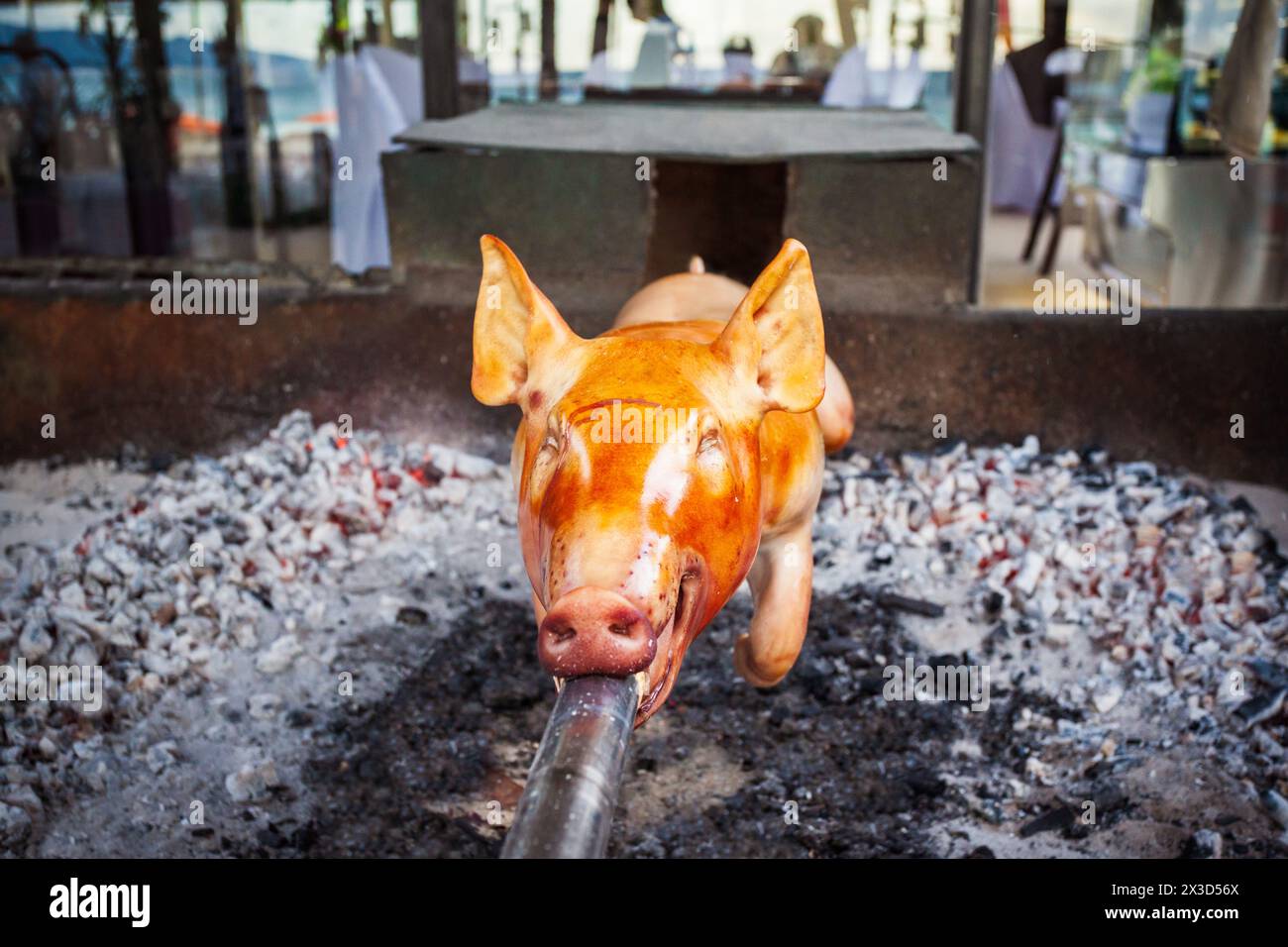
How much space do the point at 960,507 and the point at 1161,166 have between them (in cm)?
387

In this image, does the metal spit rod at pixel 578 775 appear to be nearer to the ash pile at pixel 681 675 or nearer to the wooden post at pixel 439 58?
the ash pile at pixel 681 675

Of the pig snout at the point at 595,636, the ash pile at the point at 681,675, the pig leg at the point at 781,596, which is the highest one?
the pig snout at the point at 595,636

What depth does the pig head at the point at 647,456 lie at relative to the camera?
80.3 inches

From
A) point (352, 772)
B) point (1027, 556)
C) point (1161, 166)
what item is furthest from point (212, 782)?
point (1161, 166)

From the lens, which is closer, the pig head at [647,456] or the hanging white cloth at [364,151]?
the pig head at [647,456]

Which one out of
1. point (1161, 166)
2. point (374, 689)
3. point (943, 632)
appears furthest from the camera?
point (1161, 166)

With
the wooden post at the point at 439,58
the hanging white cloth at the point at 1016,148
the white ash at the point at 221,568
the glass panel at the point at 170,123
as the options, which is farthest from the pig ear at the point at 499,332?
the hanging white cloth at the point at 1016,148

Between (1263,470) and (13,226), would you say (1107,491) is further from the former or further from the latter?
(13,226)

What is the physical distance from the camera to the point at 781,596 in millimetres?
3068

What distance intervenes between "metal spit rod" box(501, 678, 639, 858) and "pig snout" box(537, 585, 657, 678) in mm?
56

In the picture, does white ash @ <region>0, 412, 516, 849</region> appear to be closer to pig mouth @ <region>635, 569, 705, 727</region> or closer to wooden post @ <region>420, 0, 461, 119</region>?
pig mouth @ <region>635, 569, 705, 727</region>

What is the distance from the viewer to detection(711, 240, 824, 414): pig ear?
8.46 feet

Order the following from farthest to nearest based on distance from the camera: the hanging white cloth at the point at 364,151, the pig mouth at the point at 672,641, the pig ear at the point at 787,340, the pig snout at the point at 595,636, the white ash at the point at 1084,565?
the hanging white cloth at the point at 364,151 < the white ash at the point at 1084,565 < the pig ear at the point at 787,340 < the pig mouth at the point at 672,641 < the pig snout at the point at 595,636

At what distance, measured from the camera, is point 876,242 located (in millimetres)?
5066
